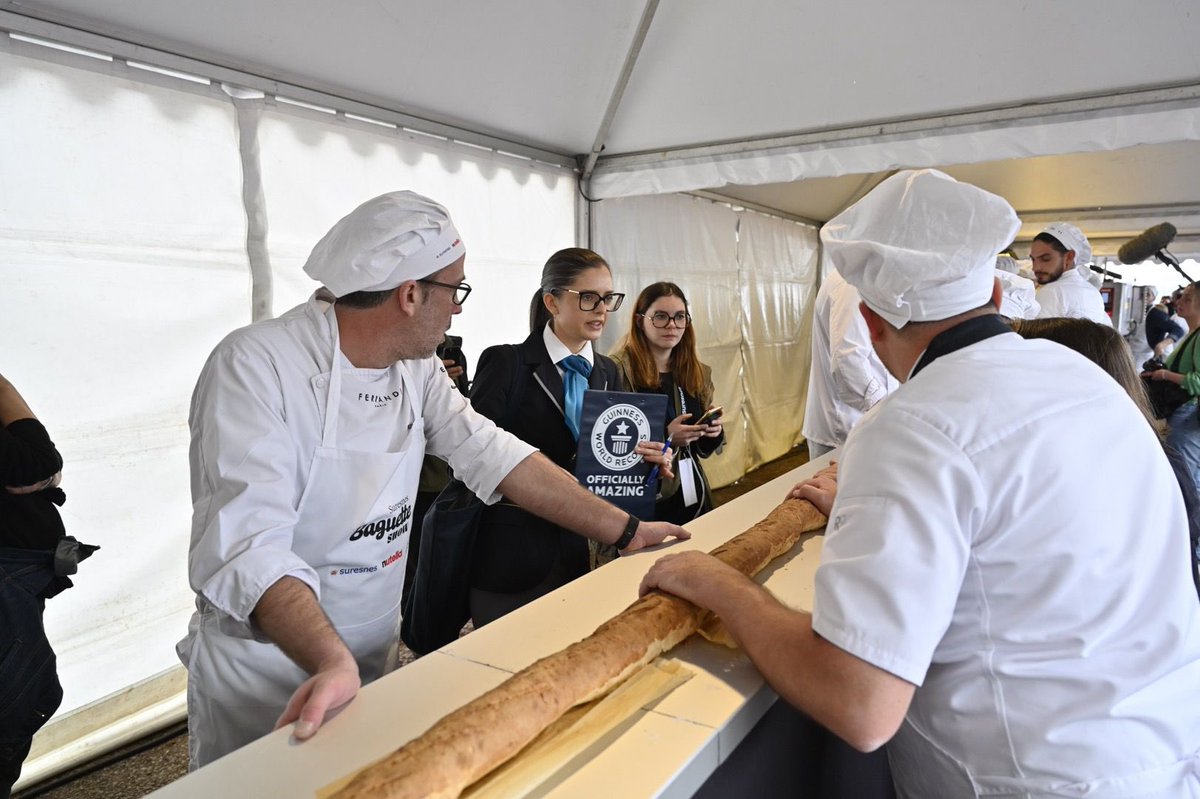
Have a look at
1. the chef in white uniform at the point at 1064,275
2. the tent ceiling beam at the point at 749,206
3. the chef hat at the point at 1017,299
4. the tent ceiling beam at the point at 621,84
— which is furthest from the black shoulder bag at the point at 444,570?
the tent ceiling beam at the point at 749,206

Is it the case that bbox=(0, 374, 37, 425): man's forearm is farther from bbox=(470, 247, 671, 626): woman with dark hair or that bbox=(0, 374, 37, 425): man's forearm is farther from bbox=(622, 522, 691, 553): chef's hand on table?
bbox=(622, 522, 691, 553): chef's hand on table

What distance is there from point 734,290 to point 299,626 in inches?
251

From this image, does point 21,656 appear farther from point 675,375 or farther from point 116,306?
point 675,375

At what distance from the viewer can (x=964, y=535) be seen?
3.14 ft

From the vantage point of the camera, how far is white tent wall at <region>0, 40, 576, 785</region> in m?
2.34

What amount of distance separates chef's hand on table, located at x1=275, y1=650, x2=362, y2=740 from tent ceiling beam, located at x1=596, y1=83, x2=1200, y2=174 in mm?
3263

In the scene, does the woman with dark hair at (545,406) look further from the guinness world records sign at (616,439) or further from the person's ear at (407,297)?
the person's ear at (407,297)

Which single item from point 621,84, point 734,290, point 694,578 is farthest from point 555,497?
point 734,290

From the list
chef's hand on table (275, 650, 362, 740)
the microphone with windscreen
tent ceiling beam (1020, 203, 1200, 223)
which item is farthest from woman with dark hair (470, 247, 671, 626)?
tent ceiling beam (1020, 203, 1200, 223)

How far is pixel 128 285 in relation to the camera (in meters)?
2.58

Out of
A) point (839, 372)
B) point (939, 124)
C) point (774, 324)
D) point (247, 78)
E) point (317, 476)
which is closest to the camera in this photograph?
point (317, 476)

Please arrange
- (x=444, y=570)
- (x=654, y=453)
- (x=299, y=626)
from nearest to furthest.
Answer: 1. (x=299, y=626)
2. (x=444, y=570)
3. (x=654, y=453)

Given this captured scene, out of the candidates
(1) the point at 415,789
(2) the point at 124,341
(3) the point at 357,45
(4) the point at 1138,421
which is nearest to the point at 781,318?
(3) the point at 357,45

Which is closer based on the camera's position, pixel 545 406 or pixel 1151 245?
pixel 545 406
